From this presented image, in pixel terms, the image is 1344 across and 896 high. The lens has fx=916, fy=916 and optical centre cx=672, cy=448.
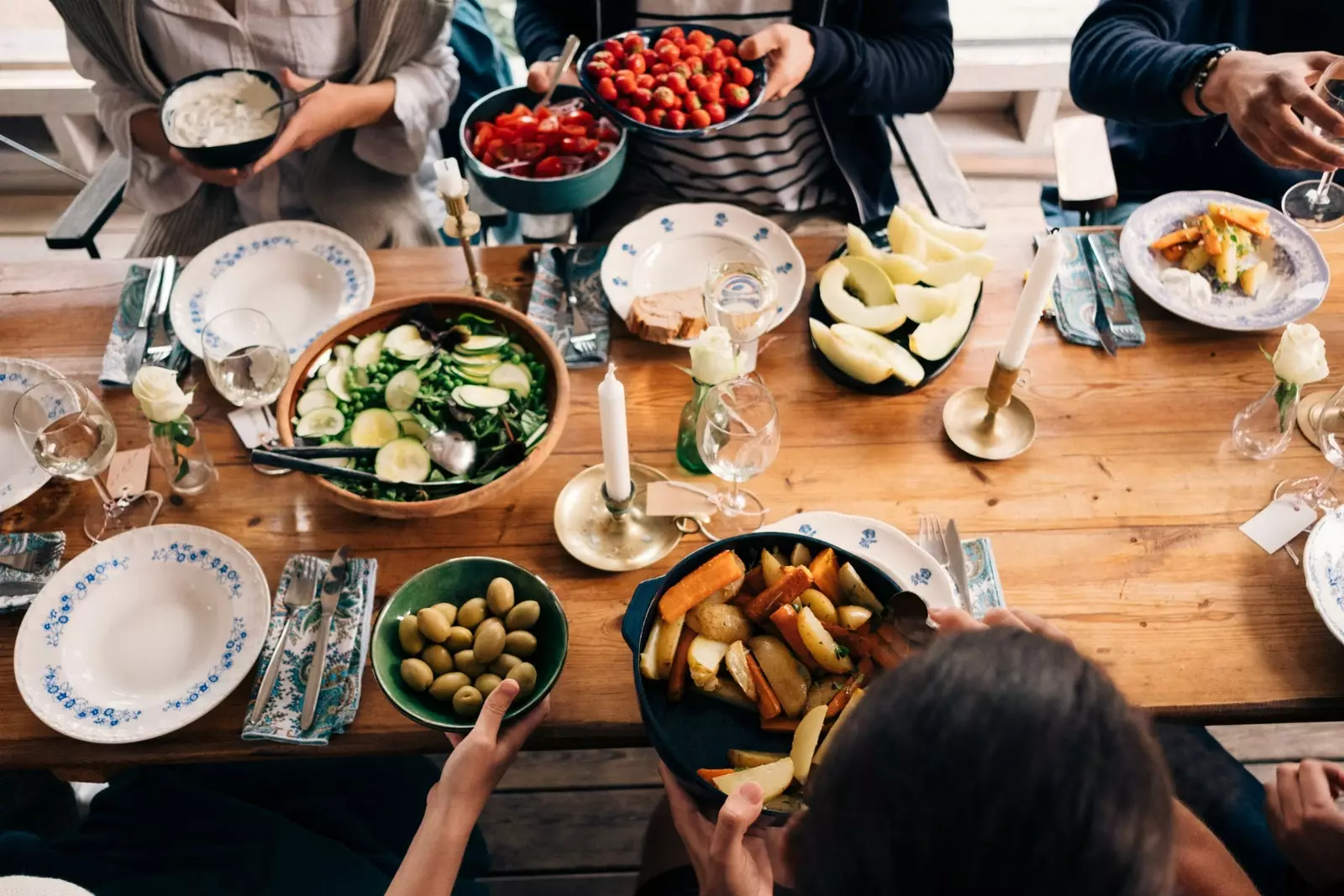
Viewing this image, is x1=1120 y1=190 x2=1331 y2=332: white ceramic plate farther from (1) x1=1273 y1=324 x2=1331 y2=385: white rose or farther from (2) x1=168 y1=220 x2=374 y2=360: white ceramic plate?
(2) x1=168 y1=220 x2=374 y2=360: white ceramic plate

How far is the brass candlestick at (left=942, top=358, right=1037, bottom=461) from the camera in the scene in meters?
1.46

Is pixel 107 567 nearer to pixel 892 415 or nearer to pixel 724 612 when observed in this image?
pixel 724 612

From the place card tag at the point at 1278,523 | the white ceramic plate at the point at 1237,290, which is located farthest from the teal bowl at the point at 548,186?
the place card tag at the point at 1278,523

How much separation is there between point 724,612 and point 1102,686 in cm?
59

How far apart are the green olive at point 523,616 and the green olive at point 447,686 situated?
94 millimetres

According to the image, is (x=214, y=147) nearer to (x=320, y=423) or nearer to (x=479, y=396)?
(x=320, y=423)

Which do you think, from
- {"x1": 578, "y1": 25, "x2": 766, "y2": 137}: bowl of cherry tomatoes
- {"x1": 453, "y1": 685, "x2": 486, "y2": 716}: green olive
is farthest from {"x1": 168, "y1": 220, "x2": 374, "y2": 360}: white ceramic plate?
{"x1": 453, "y1": 685, "x2": 486, "y2": 716}: green olive

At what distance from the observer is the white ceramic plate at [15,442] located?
1.44 meters

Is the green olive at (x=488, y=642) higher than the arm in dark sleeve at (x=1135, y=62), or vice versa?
the arm in dark sleeve at (x=1135, y=62)

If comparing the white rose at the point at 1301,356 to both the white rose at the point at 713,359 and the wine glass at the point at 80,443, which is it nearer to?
the white rose at the point at 713,359

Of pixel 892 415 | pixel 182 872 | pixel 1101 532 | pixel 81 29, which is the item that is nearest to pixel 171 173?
pixel 81 29

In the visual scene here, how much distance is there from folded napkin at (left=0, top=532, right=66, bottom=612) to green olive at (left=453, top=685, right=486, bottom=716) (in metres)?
0.67

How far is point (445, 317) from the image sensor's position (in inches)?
62.5

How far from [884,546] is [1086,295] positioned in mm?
715
